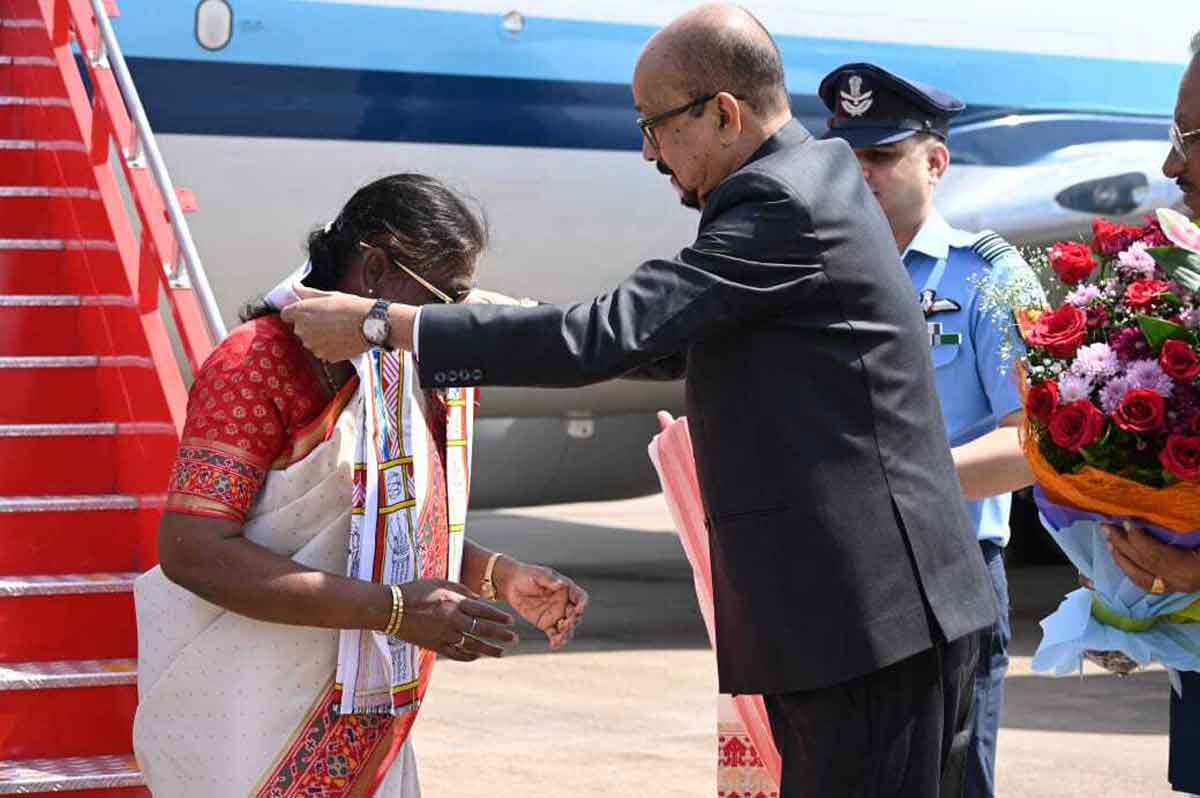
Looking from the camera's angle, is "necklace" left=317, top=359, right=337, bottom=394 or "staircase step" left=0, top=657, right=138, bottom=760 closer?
"necklace" left=317, top=359, right=337, bottom=394

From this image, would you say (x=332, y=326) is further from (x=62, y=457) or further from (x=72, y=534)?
(x=62, y=457)

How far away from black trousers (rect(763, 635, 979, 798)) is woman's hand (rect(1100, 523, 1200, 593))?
10.9 inches

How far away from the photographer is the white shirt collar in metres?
3.61

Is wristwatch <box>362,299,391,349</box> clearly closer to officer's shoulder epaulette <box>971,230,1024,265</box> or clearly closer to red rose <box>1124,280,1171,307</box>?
red rose <box>1124,280,1171,307</box>

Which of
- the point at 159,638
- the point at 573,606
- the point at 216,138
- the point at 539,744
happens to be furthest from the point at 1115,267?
the point at 216,138

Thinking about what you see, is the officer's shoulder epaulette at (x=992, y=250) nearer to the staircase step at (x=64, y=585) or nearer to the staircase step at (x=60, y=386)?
the staircase step at (x=64, y=585)

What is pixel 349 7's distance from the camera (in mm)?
7129

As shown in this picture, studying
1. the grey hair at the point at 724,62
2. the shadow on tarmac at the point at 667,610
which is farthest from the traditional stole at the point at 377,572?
the shadow on tarmac at the point at 667,610

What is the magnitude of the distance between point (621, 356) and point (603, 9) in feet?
18.0

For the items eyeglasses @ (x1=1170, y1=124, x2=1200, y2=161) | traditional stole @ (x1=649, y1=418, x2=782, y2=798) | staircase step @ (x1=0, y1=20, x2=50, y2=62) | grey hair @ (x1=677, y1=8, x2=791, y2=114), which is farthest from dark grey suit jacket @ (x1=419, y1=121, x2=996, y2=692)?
staircase step @ (x1=0, y1=20, x2=50, y2=62)

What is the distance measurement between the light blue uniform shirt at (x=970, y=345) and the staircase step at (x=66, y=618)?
1.86 metres

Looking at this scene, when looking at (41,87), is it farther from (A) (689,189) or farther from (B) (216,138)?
(A) (689,189)

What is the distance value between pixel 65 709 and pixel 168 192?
1230 millimetres

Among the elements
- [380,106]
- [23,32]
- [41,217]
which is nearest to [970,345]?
[41,217]
